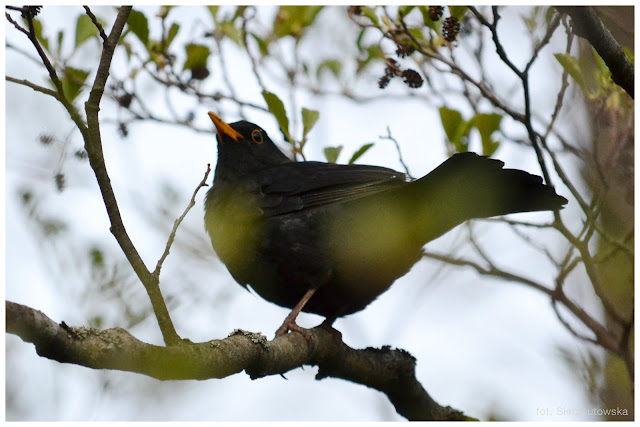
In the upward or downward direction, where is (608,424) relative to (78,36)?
downward

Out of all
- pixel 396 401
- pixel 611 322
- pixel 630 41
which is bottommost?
pixel 396 401

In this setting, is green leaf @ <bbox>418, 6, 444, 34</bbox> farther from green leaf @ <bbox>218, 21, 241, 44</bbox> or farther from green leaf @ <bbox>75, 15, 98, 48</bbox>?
green leaf @ <bbox>75, 15, 98, 48</bbox>

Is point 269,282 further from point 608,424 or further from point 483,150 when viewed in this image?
point 608,424

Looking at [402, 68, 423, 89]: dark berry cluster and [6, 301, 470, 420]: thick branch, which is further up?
[402, 68, 423, 89]: dark berry cluster

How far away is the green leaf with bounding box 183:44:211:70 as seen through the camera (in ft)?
17.8

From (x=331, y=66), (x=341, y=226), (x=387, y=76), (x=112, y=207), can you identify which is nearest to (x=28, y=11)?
(x=112, y=207)

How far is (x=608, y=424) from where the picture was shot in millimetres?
4238

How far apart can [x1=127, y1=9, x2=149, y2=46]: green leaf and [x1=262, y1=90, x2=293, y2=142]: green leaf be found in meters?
1.04

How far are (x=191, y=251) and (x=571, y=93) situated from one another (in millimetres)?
3617

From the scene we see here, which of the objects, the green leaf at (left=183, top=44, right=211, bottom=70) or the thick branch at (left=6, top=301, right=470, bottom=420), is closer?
the thick branch at (left=6, top=301, right=470, bottom=420)

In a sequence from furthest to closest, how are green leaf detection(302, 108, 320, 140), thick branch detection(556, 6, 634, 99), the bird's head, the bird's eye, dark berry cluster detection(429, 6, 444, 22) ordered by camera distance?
1. the bird's eye
2. the bird's head
3. green leaf detection(302, 108, 320, 140)
4. dark berry cluster detection(429, 6, 444, 22)
5. thick branch detection(556, 6, 634, 99)

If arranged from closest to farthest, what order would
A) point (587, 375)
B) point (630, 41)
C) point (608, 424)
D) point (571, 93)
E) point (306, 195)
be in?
point (608, 424) → point (630, 41) → point (306, 195) → point (587, 375) → point (571, 93)

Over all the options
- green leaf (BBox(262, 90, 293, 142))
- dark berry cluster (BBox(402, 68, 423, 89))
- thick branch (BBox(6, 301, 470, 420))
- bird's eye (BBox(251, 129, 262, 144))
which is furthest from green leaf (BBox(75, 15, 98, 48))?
thick branch (BBox(6, 301, 470, 420))

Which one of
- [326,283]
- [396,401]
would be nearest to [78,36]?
[326,283]
